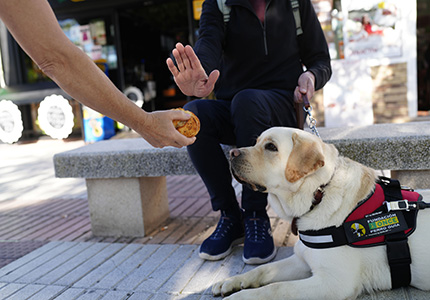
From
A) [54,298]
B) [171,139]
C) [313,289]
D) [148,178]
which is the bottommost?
[54,298]

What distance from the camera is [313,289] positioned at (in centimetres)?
195

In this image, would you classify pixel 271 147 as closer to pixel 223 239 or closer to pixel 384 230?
pixel 384 230

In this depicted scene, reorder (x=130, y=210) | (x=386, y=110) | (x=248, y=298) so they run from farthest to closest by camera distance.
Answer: (x=386, y=110) < (x=130, y=210) < (x=248, y=298)

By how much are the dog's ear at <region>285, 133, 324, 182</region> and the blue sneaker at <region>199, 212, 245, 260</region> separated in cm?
99

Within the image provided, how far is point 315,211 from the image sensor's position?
82.9 inches

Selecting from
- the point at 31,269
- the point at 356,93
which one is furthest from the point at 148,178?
the point at 356,93

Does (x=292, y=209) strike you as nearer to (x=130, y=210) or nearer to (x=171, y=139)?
(x=171, y=139)

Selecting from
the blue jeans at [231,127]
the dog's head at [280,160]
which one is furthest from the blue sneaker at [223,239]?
the dog's head at [280,160]

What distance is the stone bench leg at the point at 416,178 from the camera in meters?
2.88

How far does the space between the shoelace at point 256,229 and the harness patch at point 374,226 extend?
84cm

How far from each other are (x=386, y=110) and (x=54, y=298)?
6.44m

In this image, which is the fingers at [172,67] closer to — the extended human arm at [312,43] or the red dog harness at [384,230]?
the extended human arm at [312,43]

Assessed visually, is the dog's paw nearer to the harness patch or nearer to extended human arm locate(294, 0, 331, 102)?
the harness patch

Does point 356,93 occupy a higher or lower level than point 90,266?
higher
